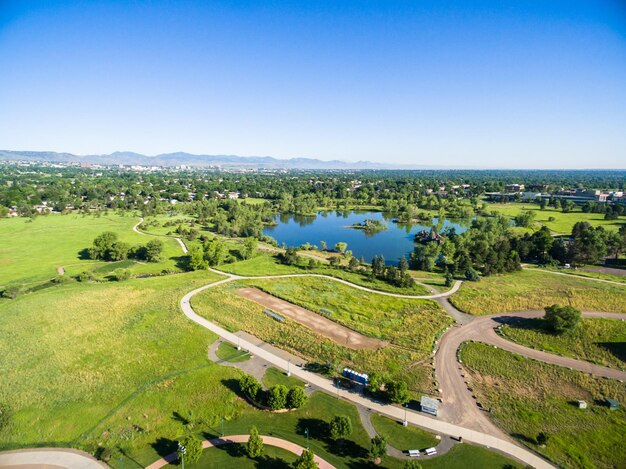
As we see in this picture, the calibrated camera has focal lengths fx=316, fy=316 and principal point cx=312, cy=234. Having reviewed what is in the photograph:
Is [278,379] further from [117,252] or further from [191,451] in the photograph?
[117,252]

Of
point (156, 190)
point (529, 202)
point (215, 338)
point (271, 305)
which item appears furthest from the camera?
point (156, 190)

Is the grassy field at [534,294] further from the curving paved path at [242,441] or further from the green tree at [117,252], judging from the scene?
the green tree at [117,252]

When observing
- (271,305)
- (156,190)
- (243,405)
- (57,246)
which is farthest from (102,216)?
(243,405)

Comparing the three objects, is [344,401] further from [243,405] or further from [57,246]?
[57,246]

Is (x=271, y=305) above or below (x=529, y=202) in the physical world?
below

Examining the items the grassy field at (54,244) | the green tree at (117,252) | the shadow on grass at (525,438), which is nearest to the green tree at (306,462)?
the shadow on grass at (525,438)

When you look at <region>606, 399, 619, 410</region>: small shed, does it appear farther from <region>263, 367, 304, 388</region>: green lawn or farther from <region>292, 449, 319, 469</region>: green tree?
<region>263, 367, 304, 388</region>: green lawn
